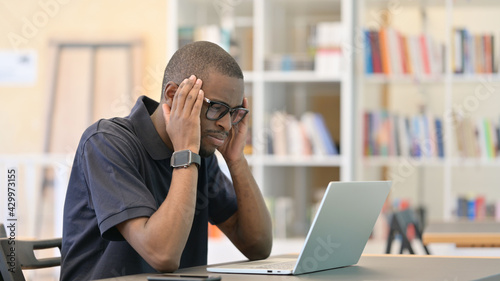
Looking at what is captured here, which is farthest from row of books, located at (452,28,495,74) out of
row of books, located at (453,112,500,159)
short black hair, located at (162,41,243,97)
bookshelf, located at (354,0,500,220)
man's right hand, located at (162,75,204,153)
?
man's right hand, located at (162,75,204,153)

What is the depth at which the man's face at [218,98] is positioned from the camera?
5.46 feet

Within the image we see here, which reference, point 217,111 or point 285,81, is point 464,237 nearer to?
point 217,111

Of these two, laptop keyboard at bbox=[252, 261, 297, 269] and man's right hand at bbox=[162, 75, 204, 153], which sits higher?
man's right hand at bbox=[162, 75, 204, 153]

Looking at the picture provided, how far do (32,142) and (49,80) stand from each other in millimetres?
598

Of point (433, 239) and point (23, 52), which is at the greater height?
point (23, 52)

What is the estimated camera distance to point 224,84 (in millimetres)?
1668

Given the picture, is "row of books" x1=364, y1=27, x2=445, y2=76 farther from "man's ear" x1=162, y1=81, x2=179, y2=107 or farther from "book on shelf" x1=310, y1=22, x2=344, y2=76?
"man's ear" x1=162, y1=81, x2=179, y2=107

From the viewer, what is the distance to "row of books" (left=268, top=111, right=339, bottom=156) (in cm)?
422

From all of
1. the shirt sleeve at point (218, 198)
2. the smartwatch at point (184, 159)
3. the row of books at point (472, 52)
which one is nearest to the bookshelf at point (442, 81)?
the row of books at point (472, 52)

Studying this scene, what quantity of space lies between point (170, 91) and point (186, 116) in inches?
4.5

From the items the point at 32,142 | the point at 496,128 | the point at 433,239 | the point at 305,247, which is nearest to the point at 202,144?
the point at 305,247

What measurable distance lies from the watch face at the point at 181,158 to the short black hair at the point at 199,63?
194 mm

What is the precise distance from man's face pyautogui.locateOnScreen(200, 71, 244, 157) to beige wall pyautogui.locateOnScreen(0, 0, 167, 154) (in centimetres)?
467

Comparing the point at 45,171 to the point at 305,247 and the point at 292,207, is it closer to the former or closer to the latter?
the point at 292,207
